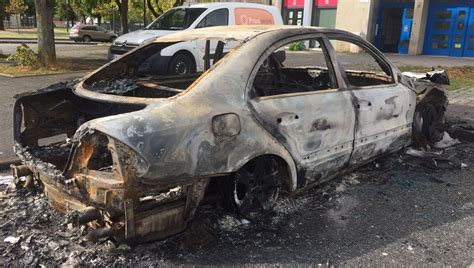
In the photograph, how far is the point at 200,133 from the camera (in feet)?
9.73

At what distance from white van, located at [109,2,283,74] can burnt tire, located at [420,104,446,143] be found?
5.92 metres

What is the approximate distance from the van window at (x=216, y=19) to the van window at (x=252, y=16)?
11.7 inches

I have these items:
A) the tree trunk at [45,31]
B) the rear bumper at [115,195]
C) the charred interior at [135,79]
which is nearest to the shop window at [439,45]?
the tree trunk at [45,31]

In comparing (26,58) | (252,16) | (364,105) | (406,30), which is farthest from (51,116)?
(406,30)

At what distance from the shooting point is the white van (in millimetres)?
10430

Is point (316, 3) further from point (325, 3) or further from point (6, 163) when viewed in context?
point (6, 163)

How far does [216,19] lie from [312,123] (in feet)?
28.5

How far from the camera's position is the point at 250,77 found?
3369mm

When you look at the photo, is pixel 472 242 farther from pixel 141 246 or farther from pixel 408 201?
pixel 141 246

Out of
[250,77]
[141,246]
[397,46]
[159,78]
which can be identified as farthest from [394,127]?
[397,46]

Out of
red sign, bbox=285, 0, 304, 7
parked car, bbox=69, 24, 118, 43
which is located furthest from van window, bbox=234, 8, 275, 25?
parked car, bbox=69, 24, 118, 43

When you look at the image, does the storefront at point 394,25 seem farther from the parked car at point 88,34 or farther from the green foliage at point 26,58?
the parked car at point 88,34

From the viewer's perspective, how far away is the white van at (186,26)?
34.2 ft

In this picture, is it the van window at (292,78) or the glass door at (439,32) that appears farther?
the glass door at (439,32)
